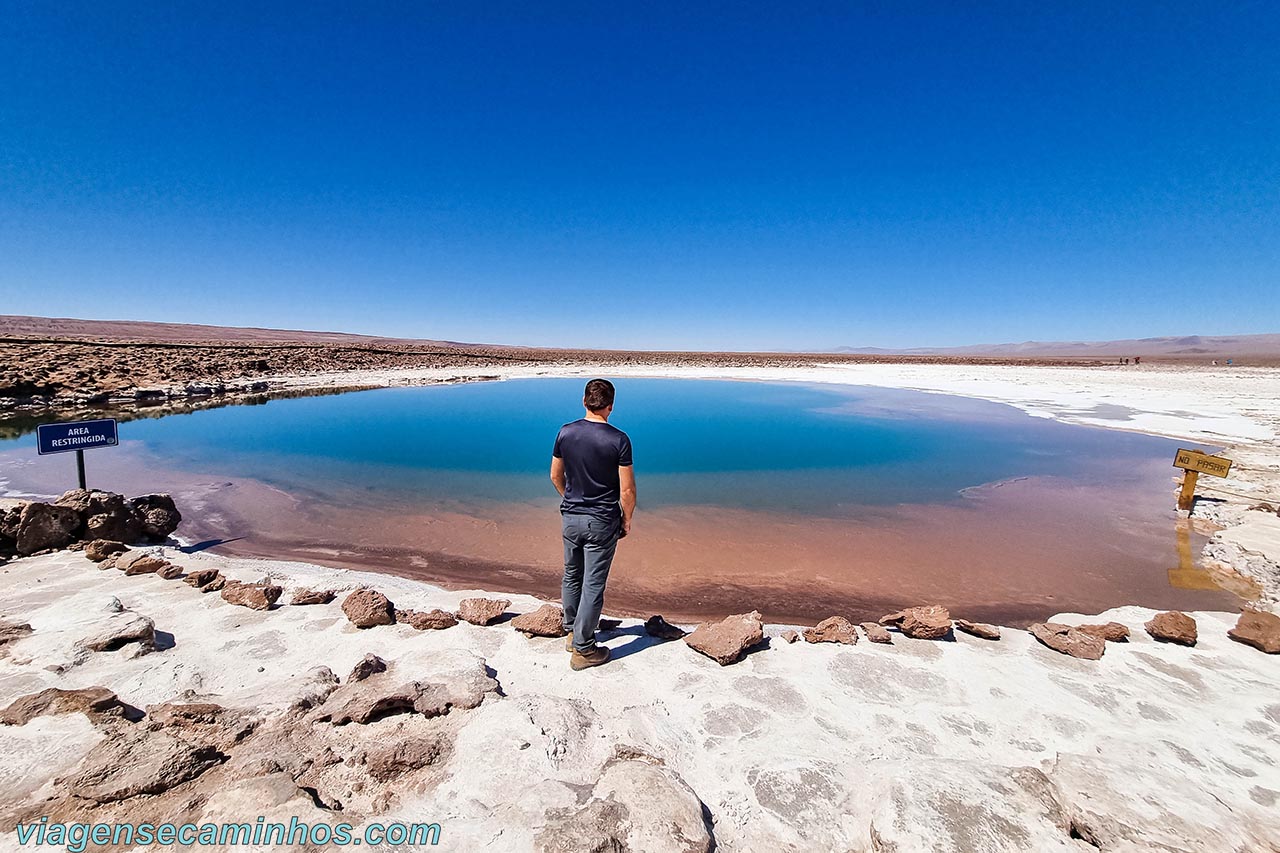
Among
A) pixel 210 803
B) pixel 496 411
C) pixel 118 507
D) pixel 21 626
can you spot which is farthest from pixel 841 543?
pixel 496 411

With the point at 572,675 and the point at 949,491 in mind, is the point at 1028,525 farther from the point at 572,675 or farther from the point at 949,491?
the point at 572,675

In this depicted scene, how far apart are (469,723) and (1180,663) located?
15.4ft

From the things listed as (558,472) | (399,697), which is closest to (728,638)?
(558,472)

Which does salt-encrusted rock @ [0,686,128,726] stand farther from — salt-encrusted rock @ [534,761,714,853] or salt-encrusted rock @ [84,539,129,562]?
salt-encrusted rock @ [84,539,129,562]

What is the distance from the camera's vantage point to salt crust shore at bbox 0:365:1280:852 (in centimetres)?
209

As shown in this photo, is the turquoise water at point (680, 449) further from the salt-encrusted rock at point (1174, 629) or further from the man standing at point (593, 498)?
the man standing at point (593, 498)

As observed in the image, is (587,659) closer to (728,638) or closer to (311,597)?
(728,638)

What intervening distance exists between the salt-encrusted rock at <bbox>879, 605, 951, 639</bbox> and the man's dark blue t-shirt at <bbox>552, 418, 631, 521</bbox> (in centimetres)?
243

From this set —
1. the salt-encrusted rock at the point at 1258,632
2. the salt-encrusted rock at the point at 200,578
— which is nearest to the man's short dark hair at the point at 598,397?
the salt-encrusted rock at the point at 200,578

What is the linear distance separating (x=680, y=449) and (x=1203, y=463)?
28.8 feet

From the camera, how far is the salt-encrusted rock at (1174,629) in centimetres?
383

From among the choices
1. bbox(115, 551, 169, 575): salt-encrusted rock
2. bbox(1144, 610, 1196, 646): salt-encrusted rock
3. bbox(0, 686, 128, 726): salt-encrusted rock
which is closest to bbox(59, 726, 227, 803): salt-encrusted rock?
bbox(0, 686, 128, 726): salt-encrusted rock

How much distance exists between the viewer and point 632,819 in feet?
6.80

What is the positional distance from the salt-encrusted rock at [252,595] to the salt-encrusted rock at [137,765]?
1.89 meters
